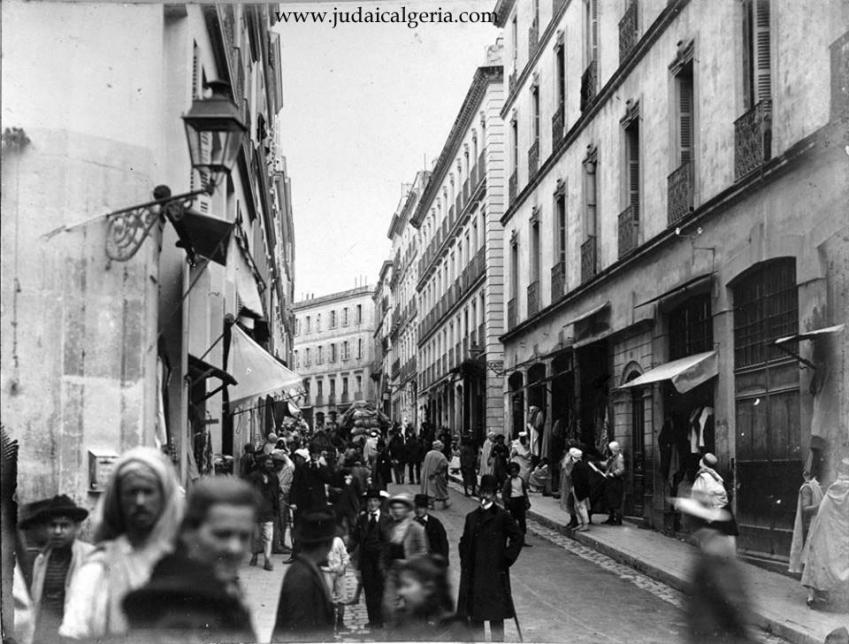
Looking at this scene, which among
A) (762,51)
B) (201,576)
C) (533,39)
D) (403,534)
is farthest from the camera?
(533,39)

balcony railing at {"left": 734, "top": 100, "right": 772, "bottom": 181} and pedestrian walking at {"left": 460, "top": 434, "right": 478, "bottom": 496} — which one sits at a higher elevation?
balcony railing at {"left": 734, "top": 100, "right": 772, "bottom": 181}

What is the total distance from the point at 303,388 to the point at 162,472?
10.7 meters

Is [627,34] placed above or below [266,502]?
above

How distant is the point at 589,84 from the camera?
20250 mm

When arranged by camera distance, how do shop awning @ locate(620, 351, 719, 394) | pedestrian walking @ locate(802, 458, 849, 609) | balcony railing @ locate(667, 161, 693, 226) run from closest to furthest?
pedestrian walking @ locate(802, 458, 849, 609) < shop awning @ locate(620, 351, 719, 394) < balcony railing @ locate(667, 161, 693, 226)

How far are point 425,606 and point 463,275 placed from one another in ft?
44.5

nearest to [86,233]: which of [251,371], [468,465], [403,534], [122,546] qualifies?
[122,546]

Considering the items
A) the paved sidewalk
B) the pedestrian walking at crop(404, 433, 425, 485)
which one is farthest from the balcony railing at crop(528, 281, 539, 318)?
the paved sidewalk

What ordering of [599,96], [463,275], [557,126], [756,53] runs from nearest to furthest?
[756,53] < [599,96] < [463,275] < [557,126]

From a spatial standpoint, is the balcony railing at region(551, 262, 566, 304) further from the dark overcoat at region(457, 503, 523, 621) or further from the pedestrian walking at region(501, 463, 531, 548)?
the dark overcoat at region(457, 503, 523, 621)

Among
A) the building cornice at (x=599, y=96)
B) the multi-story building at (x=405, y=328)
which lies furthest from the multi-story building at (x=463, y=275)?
the building cornice at (x=599, y=96)

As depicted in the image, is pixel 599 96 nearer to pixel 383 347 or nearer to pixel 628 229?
pixel 628 229

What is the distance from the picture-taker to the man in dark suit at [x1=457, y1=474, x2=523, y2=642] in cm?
898

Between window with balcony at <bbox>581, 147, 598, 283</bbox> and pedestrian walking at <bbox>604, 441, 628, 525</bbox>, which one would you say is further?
window with balcony at <bbox>581, 147, 598, 283</bbox>
